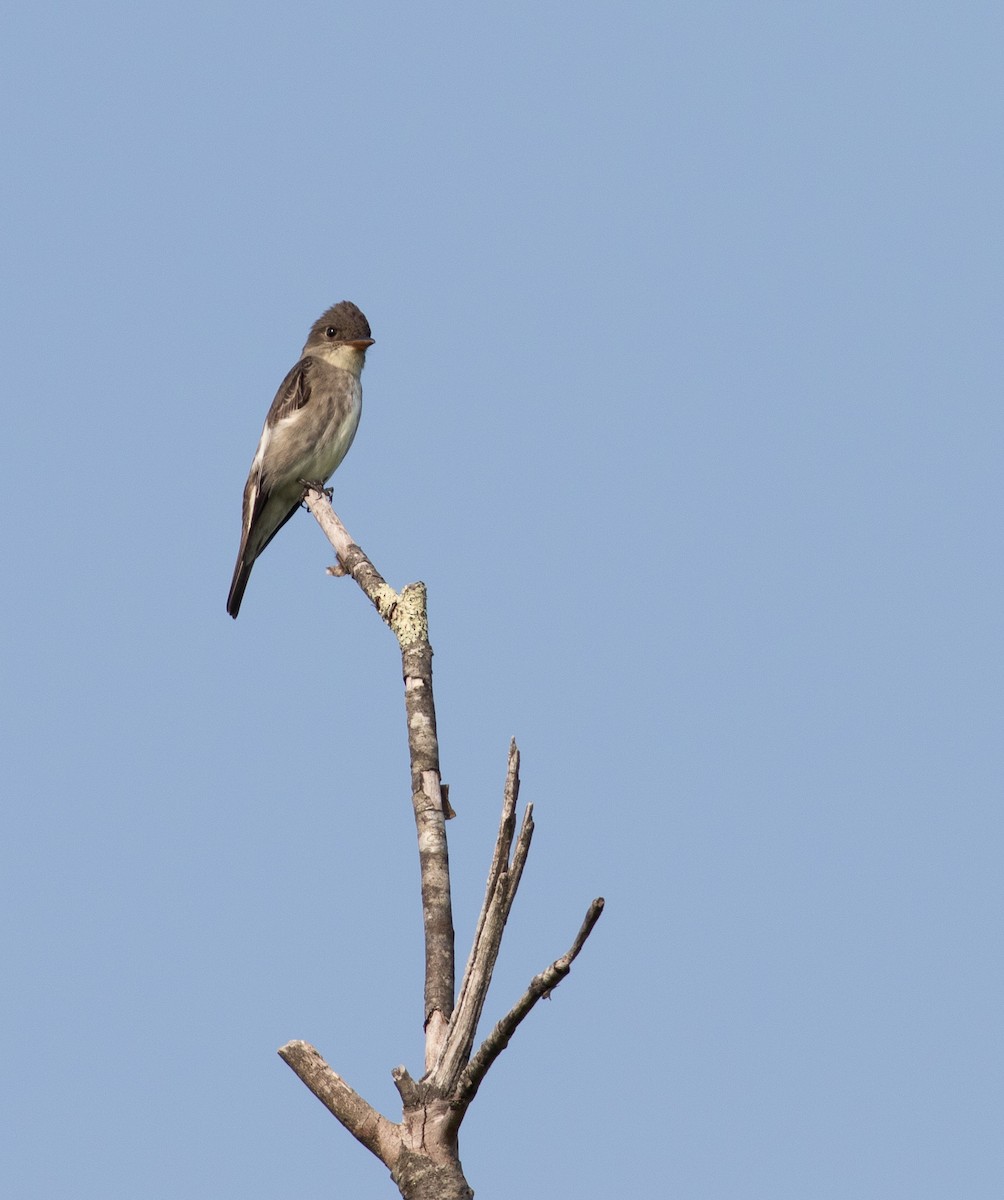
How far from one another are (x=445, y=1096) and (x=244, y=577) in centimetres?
702

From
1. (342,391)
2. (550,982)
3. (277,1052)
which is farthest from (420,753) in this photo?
(342,391)

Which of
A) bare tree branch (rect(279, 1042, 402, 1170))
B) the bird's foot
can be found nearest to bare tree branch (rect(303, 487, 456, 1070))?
bare tree branch (rect(279, 1042, 402, 1170))

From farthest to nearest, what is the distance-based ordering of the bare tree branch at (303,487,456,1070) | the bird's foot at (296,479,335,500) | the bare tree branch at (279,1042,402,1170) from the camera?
the bird's foot at (296,479,335,500) < the bare tree branch at (303,487,456,1070) < the bare tree branch at (279,1042,402,1170)

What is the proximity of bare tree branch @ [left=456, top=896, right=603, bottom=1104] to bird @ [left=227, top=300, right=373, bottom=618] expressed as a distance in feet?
22.8

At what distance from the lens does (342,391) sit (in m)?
11.9

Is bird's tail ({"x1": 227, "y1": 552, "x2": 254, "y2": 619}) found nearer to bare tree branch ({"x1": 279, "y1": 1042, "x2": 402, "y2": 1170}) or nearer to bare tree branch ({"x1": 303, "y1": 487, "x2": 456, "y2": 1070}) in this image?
bare tree branch ({"x1": 303, "y1": 487, "x2": 456, "y2": 1070})

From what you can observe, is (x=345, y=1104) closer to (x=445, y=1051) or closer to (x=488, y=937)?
(x=445, y=1051)

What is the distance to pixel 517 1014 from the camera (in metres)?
4.39

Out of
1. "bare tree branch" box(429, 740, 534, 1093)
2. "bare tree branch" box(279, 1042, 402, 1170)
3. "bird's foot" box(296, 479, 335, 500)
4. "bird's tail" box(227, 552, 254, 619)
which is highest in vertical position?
"bird's foot" box(296, 479, 335, 500)

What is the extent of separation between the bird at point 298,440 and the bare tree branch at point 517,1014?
694 centimetres

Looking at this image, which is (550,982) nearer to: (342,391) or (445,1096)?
(445,1096)

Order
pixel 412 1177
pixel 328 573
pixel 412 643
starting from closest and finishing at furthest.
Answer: pixel 412 1177 → pixel 412 643 → pixel 328 573

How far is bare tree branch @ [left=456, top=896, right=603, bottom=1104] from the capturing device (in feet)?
13.8

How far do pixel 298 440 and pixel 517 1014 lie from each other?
7639mm
